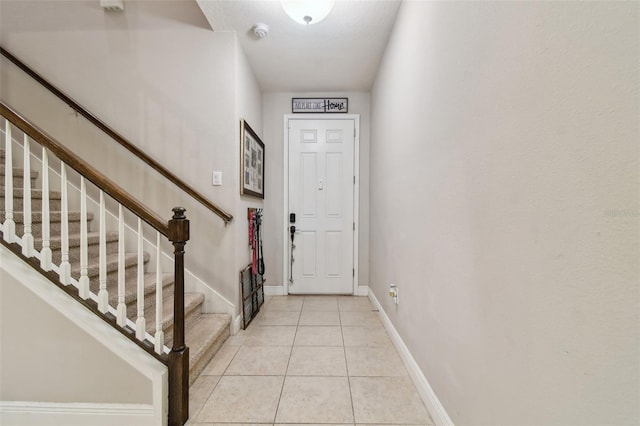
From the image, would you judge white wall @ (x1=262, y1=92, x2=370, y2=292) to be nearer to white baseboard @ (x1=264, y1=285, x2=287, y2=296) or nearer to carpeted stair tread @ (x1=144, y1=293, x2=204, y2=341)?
white baseboard @ (x1=264, y1=285, x2=287, y2=296)

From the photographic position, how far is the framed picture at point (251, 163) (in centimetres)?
243

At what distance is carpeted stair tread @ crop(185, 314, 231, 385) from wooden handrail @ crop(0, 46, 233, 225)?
32.0 inches

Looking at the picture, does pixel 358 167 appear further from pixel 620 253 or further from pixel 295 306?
pixel 620 253

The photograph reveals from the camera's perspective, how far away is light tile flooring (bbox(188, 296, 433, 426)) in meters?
1.41

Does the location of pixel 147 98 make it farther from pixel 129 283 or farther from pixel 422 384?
pixel 422 384

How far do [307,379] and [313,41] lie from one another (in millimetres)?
2623

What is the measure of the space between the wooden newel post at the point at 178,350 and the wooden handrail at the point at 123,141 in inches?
34.9

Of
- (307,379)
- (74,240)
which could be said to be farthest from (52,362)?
(307,379)

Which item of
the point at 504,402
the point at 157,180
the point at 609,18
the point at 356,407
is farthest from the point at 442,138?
the point at 157,180

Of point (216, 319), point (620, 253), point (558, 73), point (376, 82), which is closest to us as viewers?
point (620, 253)

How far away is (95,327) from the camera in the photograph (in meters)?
1.30

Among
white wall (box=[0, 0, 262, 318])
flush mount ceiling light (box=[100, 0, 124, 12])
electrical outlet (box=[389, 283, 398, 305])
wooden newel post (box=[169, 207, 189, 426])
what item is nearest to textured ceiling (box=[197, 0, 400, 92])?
white wall (box=[0, 0, 262, 318])

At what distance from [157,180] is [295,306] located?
1864 mm

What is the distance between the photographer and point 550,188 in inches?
25.9
